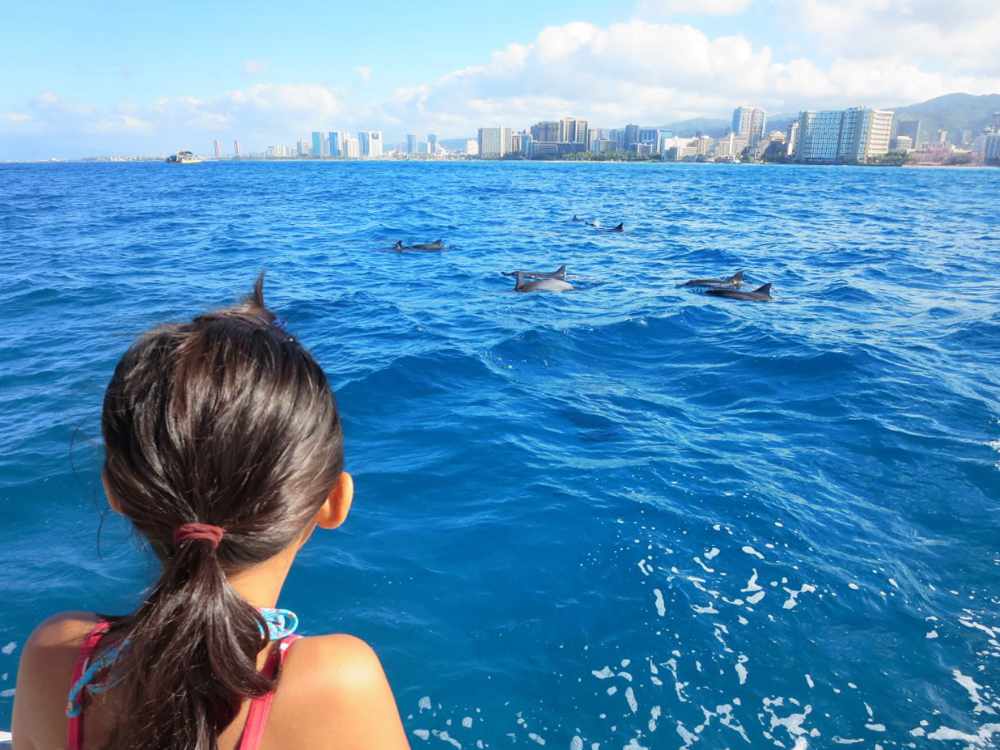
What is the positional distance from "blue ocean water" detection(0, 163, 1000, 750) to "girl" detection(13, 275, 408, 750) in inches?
12.4

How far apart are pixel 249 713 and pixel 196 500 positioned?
50cm

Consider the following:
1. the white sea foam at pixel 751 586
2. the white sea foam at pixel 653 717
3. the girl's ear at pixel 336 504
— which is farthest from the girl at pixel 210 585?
the white sea foam at pixel 751 586

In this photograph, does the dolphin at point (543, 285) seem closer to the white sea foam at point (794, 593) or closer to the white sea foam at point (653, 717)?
the white sea foam at point (794, 593)

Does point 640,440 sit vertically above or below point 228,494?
below

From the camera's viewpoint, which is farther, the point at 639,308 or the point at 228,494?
the point at 639,308

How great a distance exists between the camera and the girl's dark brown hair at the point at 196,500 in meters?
1.24

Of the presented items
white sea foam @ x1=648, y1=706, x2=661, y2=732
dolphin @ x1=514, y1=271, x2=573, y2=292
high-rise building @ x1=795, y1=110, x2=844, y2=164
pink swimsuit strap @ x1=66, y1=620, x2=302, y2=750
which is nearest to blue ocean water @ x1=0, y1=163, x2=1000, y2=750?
white sea foam @ x1=648, y1=706, x2=661, y2=732

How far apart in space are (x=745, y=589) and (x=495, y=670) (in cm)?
207

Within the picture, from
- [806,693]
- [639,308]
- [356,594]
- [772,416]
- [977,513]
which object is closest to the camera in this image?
[806,693]

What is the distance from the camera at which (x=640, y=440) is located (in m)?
7.20

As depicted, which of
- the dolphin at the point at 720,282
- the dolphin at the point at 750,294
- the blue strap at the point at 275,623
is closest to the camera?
the blue strap at the point at 275,623

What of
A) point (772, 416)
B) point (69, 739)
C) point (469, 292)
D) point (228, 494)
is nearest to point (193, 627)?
point (228, 494)

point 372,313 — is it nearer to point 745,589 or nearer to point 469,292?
point 469,292

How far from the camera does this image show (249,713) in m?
1.35
